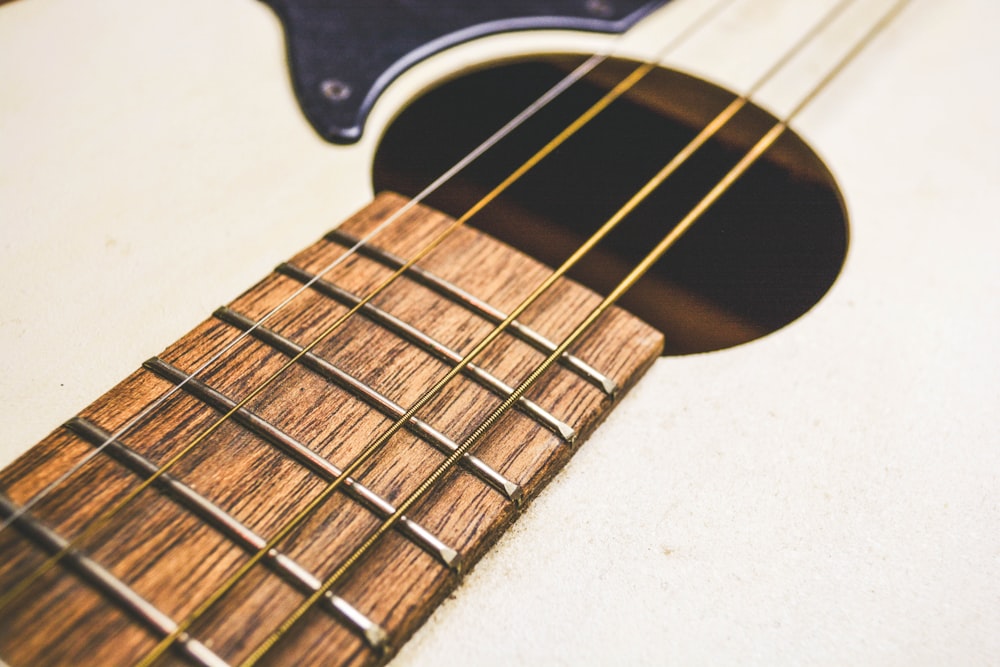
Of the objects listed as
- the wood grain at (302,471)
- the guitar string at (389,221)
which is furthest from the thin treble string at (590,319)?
the guitar string at (389,221)

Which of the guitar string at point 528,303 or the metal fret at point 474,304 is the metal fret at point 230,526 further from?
the metal fret at point 474,304

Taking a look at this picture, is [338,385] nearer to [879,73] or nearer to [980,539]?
[980,539]

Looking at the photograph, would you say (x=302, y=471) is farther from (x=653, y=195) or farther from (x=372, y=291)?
(x=653, y=195)

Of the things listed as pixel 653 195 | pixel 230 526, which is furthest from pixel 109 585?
pixel 653 195

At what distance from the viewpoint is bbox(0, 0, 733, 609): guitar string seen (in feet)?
1.35

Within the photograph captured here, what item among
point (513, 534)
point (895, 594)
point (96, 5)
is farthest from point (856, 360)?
point (96, 5)

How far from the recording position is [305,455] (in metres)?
0.47

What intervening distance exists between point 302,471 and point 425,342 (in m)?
0.14

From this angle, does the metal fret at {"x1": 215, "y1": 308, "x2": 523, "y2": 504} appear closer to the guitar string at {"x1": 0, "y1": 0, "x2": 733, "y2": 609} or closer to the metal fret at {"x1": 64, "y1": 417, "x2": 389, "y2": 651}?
the guitar string at {"x1": 0, "y1": 0, "x2": 733, "y2": 609}

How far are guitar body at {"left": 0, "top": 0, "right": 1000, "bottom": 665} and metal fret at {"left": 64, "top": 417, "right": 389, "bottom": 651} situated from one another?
4 centimetres

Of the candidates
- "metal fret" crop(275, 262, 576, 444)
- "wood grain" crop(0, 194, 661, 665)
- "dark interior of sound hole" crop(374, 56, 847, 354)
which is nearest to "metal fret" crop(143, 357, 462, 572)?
"wood grain" crop(0, 194, 661, 665)

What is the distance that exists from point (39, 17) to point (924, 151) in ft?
3.24

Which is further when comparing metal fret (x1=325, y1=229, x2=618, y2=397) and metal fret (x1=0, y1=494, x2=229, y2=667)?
metal fret (x1=325, y1=229, x2=618, y2=397)

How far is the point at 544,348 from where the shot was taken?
0.55 meters
